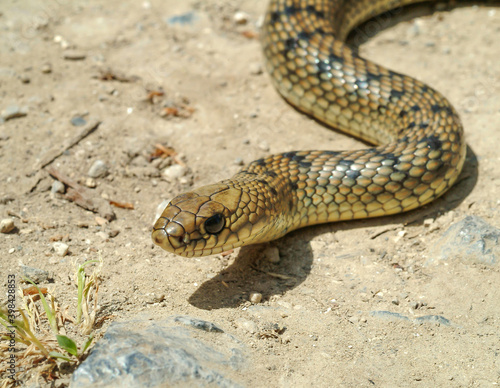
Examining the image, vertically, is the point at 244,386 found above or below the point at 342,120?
below

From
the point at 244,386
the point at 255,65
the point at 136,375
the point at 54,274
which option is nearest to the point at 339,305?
the point at 244,386

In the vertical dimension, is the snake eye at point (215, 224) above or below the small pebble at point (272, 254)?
above

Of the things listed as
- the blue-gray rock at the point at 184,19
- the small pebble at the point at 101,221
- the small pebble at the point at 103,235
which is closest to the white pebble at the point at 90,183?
the small pebble at the point at 101,221

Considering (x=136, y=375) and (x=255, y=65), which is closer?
(x=136, y=375)

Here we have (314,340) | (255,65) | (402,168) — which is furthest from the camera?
(255,65)

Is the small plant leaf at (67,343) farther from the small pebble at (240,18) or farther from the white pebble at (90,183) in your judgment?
the small pebble at (240,18)

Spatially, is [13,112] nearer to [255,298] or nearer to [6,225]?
[6,225]

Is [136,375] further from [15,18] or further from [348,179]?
[15,18]
